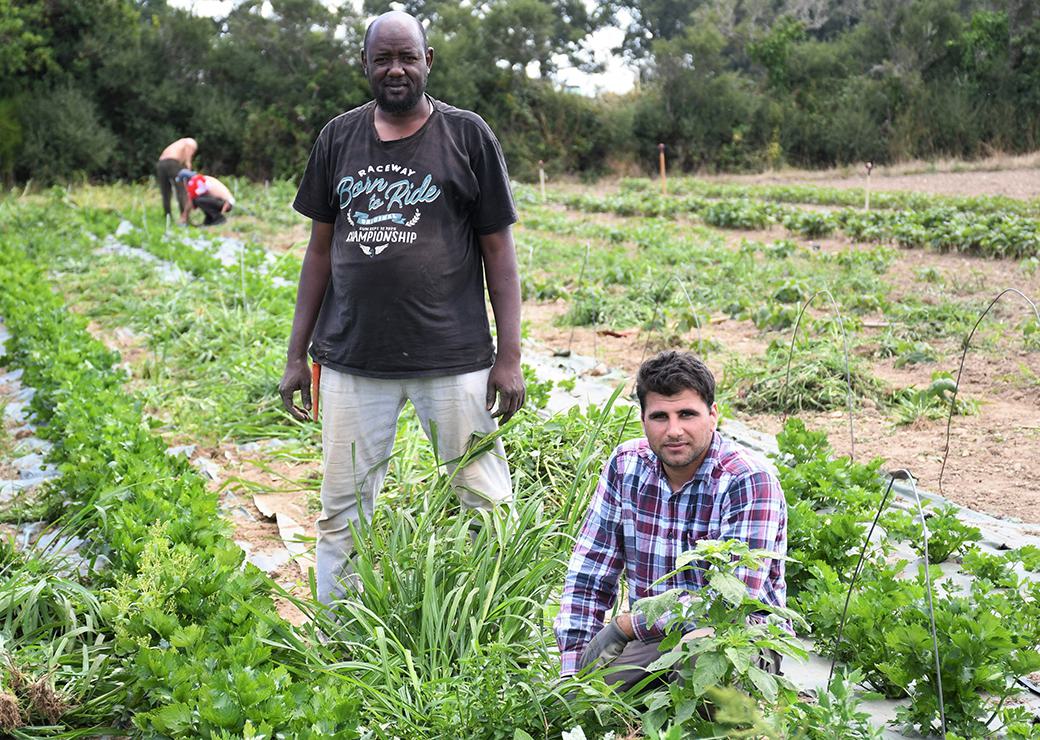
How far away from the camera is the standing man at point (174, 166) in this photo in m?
14.3

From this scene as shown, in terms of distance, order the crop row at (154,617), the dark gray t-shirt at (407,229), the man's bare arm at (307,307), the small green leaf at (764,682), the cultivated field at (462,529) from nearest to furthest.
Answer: the small green leaf at (764,682) < the crop row at (154,617) < the cultivated field at (462,529) < the dark gray t-shirt at (407,229) < the man's bare arm at (307,307)

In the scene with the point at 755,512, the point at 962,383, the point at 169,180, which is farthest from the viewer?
the point at 169,180

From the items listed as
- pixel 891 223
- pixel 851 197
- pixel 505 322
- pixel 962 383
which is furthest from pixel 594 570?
pixel 851 197

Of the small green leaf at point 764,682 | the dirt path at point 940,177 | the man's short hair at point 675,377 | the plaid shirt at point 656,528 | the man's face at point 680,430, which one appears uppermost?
the dirt path at point 940,177

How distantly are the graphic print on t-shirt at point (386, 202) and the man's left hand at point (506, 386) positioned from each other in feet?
1.60

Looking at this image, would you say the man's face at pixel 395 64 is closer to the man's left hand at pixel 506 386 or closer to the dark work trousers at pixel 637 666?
the man's left hand at pixel 506 386

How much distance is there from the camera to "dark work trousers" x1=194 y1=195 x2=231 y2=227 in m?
14.1

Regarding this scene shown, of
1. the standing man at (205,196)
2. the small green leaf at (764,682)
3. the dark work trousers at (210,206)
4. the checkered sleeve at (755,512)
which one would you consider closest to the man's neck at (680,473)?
the checkered sleeve at (755,512)

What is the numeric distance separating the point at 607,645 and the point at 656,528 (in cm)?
32

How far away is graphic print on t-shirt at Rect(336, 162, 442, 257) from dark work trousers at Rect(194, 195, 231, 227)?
11630 millimetres

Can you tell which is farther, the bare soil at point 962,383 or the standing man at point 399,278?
the bare soil at point 962,383

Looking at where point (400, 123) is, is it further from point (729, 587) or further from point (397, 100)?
point (729, 587)

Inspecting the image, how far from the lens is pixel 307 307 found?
136 inches

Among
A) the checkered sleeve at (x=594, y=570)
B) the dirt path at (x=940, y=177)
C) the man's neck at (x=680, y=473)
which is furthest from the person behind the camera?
the dirt path at (x=940, y=177)
